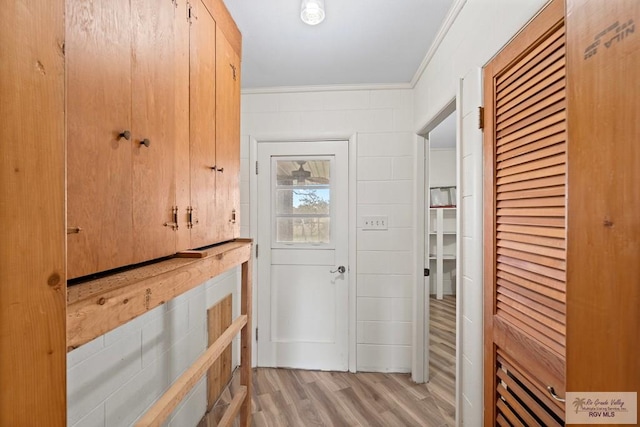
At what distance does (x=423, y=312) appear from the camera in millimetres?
2264

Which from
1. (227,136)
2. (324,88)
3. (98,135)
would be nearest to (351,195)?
(324,88)

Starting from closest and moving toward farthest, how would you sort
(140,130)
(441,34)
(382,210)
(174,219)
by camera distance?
(140,130), (174,219), (441,34), (382,210)

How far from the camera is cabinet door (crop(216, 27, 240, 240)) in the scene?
3.76 ft

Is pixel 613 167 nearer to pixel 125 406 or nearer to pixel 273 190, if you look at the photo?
pixel 125 406

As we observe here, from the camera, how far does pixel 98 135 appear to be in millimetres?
582

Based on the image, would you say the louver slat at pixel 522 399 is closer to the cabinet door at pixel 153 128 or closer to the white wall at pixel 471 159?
the white wall at pixel 471 159

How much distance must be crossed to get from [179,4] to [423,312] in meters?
2.34

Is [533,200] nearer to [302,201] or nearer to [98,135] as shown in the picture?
[98,135]

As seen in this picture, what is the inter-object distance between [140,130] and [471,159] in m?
1.33

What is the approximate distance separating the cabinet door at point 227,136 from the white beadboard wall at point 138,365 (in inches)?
22.3

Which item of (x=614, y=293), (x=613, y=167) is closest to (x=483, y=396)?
(x=614, y=293)

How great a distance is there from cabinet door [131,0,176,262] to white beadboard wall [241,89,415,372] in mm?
1688

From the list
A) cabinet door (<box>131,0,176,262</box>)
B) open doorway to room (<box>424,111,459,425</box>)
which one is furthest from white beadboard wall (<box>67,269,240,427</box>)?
open doorway to room (<box>424,111,459,425</box>)

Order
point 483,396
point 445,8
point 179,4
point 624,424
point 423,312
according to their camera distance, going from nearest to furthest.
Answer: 1. point 624,424
2. point 179,4
3. point 483,396
4. point 445,8
5. point 423,312
